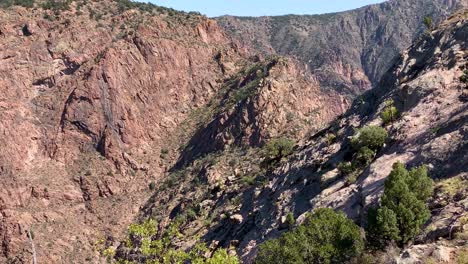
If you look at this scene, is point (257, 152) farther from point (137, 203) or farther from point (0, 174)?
point (0, 174)

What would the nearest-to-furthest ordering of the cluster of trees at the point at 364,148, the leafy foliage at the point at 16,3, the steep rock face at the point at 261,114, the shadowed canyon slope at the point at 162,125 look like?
1. the cluster of trees at the point at 364,148
2. the shadowed canyon slope at the point at 162,125
3. the steep rock face at the point at 261,114
4. the leafy foliage at the point at 16,3

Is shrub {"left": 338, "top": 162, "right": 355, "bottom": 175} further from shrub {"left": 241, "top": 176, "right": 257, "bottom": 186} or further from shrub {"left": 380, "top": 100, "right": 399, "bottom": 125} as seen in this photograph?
shrub {"left": 241, "top": 176, "right": 257, "bottom": 186}

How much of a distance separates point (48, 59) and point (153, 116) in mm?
17805

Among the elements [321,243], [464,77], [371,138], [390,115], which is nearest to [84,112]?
[390,115]

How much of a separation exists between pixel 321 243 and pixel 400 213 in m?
4.20

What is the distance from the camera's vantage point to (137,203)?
67500 millimetres

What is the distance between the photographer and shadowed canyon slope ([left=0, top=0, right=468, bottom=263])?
4109 centimetres

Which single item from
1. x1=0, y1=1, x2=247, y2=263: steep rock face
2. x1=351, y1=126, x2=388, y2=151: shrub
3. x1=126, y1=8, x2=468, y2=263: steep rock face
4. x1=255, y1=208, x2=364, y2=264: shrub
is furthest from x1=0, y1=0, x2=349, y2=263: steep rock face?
x1=255, y1=208, x2=364, y2=264: shrub

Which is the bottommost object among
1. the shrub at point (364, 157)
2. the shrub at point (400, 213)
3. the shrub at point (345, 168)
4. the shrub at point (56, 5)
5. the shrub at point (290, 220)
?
the shrub at point (290, 220)

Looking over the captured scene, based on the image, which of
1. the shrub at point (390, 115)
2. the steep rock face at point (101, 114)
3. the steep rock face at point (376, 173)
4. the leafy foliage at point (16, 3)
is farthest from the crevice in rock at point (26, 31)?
the shrub at point (390, 115)

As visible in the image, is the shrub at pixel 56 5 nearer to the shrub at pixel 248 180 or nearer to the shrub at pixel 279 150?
the shrub at pixel 248 180

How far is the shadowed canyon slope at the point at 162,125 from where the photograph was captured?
41094 millimetres

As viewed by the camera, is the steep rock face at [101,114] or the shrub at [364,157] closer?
the shrub at [364,157]

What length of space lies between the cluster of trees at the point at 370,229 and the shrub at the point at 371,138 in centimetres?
1148
